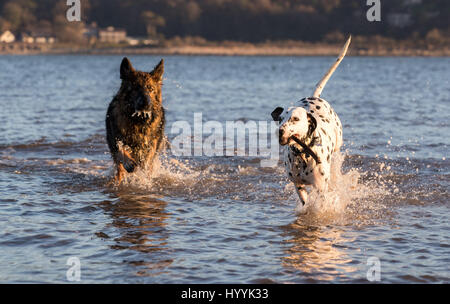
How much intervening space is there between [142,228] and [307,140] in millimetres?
2495

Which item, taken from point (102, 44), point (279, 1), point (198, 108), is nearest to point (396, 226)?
point (198, 108)

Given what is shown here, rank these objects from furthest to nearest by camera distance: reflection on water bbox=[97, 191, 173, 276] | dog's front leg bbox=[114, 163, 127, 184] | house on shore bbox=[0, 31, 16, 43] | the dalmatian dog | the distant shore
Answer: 1. house on shore bbox=[0, 31, 16, 43]
2. the distant shore
3. dog's front leg bbox=[114, 163, 127, 184]
4. the dalmatian dog
5. reflection on water bbox=[97, 191, 173, 276]

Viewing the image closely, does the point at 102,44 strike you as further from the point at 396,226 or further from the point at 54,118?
the point at 396,226

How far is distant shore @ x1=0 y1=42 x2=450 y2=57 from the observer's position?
120m

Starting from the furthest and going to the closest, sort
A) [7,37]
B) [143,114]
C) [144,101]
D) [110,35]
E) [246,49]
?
[246,49], [110,35], [7,37], [143,114], [144,101]

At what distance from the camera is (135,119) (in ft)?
31.0

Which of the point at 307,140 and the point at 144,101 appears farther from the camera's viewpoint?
the point at 144,101

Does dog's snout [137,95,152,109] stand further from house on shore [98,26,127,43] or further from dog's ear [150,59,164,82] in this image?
house on shore [98,26,127,43]

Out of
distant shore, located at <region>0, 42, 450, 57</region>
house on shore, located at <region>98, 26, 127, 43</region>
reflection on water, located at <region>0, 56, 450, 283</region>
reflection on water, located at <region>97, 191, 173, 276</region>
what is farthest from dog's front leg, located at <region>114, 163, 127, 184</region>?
house on shore, located at <region>98, 26, 127, 43</region>

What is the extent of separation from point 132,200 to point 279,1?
14017 cm

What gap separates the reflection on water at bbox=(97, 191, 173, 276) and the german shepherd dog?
621 millimetres

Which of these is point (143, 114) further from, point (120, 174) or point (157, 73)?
point (120, 174)

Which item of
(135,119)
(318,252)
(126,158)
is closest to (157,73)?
(135,119)

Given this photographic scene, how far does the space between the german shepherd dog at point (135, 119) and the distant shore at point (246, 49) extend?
11457 cm
